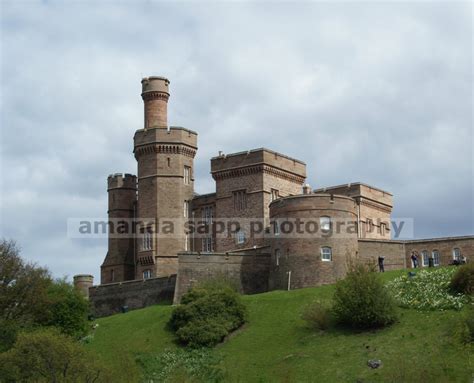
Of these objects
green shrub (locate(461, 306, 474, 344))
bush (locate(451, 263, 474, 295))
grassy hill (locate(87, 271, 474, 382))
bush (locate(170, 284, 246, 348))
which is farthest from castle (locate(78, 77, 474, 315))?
green shrub (locate(461, 306, 474, 344))

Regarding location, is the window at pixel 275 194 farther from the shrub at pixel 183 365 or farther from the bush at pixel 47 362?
the bush at pixel 47 362

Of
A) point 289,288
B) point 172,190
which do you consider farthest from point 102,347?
point 172,190

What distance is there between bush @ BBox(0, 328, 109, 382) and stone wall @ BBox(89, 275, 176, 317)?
17797 mm

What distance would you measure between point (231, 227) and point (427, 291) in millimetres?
21510

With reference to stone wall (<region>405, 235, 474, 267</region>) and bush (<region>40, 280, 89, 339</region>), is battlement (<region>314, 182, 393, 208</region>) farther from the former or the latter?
bush (<region>40, 280, 89, 339</region>)

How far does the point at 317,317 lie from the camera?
56.2 meters

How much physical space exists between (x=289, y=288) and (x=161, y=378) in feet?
43.0

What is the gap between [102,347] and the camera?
6106cm

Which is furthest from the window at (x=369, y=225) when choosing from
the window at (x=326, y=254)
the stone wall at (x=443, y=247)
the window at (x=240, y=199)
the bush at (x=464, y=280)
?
the bush at (x=464, y=280)

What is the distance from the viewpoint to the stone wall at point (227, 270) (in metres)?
67.5

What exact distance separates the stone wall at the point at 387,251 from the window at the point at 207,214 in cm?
1389

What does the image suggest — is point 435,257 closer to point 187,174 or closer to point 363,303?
point 363,303

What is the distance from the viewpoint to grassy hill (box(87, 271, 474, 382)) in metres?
49.3

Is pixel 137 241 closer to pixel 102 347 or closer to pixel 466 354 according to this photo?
pixel 102 347
